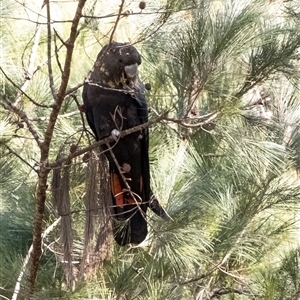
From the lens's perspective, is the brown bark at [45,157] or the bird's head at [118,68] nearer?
the brown bark at [45,157]

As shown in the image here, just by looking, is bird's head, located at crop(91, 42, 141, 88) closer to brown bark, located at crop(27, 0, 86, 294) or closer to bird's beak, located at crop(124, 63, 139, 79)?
bird's beak, located at crop(124, 63, 139, 79)

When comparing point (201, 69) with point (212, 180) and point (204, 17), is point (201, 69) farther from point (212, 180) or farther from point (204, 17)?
point (212, 180)

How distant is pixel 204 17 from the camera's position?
57.1 inches

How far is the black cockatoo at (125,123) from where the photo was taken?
1.50 m

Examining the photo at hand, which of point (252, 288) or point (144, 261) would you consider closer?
point (144, 261)

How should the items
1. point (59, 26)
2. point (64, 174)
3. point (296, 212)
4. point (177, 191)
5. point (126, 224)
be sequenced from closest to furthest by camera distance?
point (64, 174), point (126, 224), point (177, 191), point (296, 212), point (59, 26)

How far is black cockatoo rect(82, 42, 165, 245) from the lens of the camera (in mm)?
1501

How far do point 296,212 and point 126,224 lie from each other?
1.85 feet

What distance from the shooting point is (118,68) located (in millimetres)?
1514

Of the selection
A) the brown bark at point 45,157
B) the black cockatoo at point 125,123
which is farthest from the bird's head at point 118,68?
the brown bark at point 45,157

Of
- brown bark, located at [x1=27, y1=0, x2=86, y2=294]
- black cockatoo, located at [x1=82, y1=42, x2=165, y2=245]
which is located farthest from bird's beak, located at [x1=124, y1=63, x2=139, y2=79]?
brown bark, located at [x1=27, y1=0, x2=86, y2=294]

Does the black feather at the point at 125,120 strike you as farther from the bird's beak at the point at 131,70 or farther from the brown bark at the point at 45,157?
the brown bark at the point at 45,157

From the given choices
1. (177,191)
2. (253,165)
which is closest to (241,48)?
(253,165)

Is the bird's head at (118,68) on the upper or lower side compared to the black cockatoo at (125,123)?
upper
